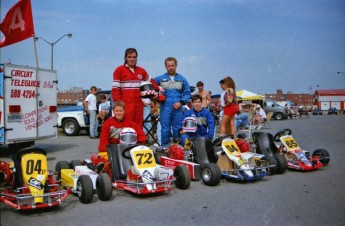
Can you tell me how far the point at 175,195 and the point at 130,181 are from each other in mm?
634

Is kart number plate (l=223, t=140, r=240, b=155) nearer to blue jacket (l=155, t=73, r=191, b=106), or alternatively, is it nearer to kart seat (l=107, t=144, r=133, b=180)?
kart seat (l=107, t=144, r=133, b=180)

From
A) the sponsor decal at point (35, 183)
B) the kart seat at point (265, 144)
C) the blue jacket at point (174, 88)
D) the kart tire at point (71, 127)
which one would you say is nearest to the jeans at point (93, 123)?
the kart tire at point (71, 127)

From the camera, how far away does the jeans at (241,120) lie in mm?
14297

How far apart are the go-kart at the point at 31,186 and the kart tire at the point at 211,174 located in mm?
1986

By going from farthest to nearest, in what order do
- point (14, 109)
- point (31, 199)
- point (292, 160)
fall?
point (14, 109) → point (292, 160) → point (31, 199)

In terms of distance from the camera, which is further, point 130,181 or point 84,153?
point 84,153

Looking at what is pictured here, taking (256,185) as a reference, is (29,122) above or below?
above

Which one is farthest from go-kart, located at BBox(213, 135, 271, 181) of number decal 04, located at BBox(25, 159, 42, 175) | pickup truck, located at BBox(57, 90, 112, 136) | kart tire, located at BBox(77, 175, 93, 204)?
pickup truck, located at BBox(57, 90, 112, 136)

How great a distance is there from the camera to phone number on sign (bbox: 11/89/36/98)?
27.2 ft

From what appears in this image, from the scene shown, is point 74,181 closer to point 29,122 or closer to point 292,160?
point 292,160

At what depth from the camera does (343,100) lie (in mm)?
81438

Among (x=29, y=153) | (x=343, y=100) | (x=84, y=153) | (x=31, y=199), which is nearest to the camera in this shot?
(x=31, y=199)

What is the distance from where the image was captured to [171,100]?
7242 mm

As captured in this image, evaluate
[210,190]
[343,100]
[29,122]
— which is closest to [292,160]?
[210,190]
